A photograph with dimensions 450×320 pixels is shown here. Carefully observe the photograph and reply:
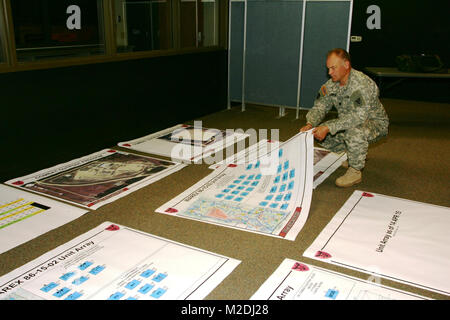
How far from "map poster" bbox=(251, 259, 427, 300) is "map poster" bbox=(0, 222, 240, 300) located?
18cm

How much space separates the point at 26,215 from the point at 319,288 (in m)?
1.35

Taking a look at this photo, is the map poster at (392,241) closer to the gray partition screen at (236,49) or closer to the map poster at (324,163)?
the map poster at (324,163)

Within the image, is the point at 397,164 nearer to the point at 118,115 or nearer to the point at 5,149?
the point at 118,115

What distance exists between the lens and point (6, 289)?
138 centimetres

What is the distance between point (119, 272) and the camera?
4.83ft

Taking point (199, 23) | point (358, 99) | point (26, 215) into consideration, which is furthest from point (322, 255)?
point (199, 23)

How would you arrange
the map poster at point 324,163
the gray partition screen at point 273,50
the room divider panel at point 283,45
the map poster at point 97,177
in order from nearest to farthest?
the map poster at point 97,177 < the map poster at point 324,163 < the room divider panel at point 283,45 < the gray partition screen at point 273,50

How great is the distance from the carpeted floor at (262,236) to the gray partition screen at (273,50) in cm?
48

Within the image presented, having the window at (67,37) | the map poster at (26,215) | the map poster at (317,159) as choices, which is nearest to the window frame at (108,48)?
the window at (67,37)

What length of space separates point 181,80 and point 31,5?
1922mm

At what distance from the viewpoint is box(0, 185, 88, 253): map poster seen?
5.67 feet

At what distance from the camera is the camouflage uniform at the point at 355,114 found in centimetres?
227
